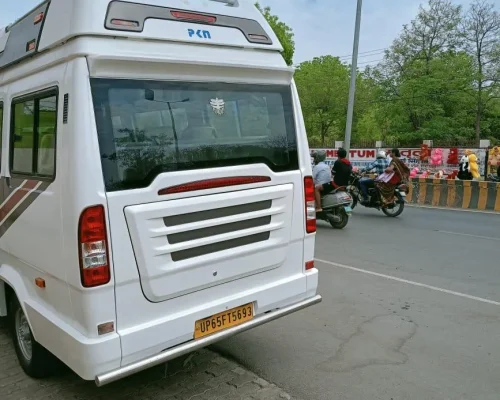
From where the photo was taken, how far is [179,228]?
3.19 meters

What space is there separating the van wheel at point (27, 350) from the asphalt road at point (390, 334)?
1406 mm

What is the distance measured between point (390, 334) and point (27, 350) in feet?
10.4

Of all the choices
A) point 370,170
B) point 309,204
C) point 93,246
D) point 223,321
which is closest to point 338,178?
point 370,170

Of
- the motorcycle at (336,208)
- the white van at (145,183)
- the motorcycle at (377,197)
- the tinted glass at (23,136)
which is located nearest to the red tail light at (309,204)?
the white van at (145,183)

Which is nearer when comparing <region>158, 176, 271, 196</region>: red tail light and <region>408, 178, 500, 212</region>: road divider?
<region>158, 176, 271, 196</region>: red tail light

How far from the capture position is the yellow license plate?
3.36m

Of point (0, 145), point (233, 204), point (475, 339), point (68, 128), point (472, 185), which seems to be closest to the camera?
point (68, 128)

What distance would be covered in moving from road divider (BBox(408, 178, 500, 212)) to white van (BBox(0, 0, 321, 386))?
466 inches

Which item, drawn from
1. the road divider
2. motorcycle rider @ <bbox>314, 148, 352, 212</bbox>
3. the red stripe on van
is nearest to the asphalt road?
Result: the red stripe on van

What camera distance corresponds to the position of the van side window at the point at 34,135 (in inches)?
123

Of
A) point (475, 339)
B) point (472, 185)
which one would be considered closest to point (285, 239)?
point (475, 339)

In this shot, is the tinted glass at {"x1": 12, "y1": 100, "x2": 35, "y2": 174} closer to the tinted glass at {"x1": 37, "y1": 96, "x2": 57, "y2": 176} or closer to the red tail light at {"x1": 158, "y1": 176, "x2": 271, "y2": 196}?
the tinted glass at {"x1": 37, "y1": 96, "x2": 57, "y2": 176}

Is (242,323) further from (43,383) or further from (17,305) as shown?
(17,305)

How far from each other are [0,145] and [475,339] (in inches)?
175
